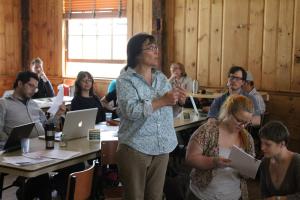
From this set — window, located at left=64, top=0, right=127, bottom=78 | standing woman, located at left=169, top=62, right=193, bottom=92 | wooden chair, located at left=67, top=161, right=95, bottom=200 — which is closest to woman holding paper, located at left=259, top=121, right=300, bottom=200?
wooden chair, located at left=67, top=161, right=95, bottom=200

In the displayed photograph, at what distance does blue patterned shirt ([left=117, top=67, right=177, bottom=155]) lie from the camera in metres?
2.36

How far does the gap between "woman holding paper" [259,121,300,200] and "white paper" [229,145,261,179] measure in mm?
84

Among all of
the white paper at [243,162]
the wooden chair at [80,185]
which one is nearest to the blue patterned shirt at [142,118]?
the wooden chair at [80,185]

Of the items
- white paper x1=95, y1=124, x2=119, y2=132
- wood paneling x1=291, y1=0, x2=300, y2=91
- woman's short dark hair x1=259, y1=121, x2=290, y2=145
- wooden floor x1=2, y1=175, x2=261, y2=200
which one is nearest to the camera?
woman's short dark hair x1=259, y1=121, x2=290, y2=145

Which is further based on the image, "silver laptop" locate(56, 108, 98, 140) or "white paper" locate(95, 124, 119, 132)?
"white paper" locate(95, 124, 119, 132)

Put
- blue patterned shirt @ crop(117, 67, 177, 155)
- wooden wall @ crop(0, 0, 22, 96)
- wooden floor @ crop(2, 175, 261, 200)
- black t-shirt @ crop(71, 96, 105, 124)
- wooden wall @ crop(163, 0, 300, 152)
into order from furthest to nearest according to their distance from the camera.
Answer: wooden wall @ crop(0, 0, 22, 96) < wooden wall @ crop(163, 0, 300, 152) < black t-shirt @ crop(71, 96, 105, 124) < wooden floor @ crop(2, 175, 261, 200) < blue patterned shirt @ crop(117, 67, 177, 155)

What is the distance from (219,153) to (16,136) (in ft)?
4.52

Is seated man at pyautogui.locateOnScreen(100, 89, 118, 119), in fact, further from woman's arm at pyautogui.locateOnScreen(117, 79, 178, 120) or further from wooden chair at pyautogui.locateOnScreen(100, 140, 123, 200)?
woman's arm at pyautogui.locateOnScreen(117, 79, 178, 120)

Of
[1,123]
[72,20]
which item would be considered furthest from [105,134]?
[72,20]

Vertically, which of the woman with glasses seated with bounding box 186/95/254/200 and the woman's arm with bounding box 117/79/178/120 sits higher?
the woman's arm with bounding box 117/79/178/120

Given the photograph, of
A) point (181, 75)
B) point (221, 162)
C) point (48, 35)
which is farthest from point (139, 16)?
point (221, 162)

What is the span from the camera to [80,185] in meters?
2.22

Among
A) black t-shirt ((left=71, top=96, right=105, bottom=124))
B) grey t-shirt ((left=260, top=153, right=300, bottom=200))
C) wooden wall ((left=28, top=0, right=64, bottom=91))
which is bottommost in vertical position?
grey t-shirt ((left=260, top=153, right=300, bottom=200))

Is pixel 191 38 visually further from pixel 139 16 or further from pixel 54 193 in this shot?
pixel 54 193
